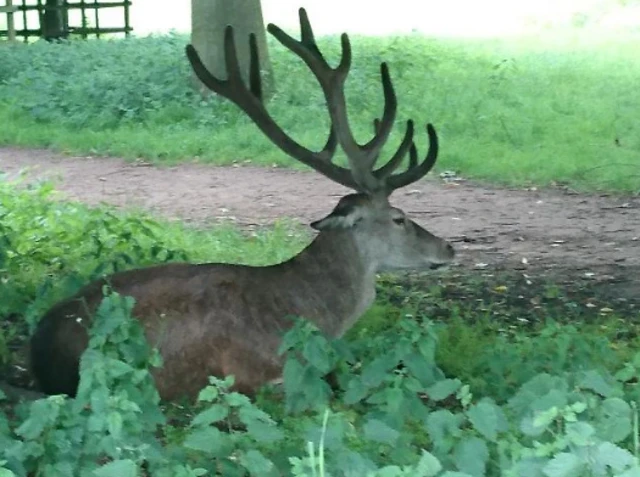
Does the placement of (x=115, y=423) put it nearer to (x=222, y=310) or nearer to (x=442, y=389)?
(x=442, y=389)

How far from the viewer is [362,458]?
3480 mm

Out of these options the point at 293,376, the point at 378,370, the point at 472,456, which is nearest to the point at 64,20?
the point at 293,376

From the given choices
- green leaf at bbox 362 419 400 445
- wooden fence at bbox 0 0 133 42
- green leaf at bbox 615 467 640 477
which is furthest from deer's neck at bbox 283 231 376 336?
wooden fence at bbox 0 0 133 42

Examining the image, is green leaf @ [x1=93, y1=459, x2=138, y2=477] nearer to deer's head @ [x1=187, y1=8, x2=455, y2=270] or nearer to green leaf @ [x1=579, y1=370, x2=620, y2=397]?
green leaf @ [x1=579, y1=370, x2=620, y2=397]

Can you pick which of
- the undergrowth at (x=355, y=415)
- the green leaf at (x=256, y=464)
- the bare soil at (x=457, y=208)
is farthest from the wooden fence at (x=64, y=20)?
the green leaf at (x=256, y=464)

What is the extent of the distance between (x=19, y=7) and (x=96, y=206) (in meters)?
13.9

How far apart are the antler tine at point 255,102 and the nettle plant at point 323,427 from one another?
5.37 feet

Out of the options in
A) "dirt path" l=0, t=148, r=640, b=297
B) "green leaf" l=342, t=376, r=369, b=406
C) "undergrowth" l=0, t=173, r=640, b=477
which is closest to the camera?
"undergrowth" l=0, t=173, r=640, b=477

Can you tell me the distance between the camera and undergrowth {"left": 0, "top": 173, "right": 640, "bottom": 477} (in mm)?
3455

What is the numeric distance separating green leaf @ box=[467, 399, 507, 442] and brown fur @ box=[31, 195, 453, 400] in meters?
1.72

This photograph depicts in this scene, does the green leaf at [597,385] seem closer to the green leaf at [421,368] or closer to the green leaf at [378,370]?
the green leaf at [421,368]

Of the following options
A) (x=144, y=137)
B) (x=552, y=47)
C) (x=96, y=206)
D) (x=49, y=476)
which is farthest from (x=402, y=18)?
(x=49, y=476)

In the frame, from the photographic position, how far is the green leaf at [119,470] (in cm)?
343

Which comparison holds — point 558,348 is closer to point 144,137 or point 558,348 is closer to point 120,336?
point 120,336
